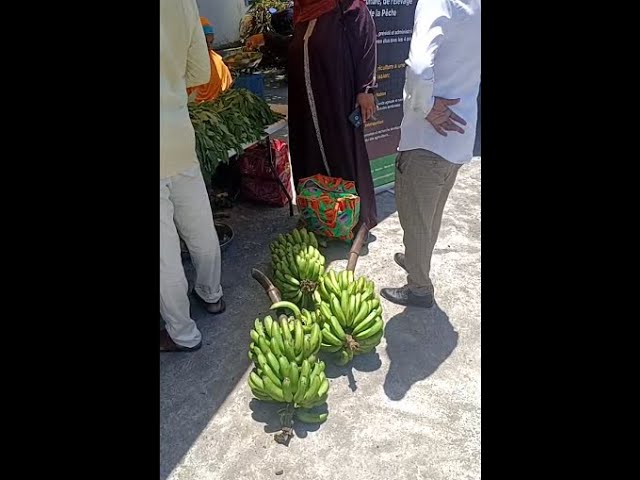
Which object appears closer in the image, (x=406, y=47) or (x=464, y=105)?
(x=464, y=105)

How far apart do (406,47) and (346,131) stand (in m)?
1.46

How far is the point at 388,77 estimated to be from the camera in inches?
186

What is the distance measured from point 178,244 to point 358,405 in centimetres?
138

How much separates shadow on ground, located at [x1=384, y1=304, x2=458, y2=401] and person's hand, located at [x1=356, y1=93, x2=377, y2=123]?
5.20 feet

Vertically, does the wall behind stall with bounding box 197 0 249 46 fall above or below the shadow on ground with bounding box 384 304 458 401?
above

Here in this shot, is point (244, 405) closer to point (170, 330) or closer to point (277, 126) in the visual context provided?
point (170, 330)

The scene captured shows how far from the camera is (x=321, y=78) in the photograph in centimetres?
378

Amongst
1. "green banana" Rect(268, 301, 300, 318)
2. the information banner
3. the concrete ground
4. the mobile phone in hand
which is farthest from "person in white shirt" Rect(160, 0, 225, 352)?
the information banner

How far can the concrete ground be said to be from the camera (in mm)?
2381

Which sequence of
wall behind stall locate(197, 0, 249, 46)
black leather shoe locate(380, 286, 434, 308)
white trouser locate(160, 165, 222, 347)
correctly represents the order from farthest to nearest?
wall behind stall locate(197, 0, 249, 46)
black leather shoe locate(380, 286, 434, 308)
white trouser locate(160, 165, 222, 347)

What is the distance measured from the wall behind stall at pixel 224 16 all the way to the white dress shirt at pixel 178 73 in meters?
8.98

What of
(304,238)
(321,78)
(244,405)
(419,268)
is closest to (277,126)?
(321,78)

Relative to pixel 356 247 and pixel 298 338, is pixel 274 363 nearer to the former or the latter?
pixel 298 338

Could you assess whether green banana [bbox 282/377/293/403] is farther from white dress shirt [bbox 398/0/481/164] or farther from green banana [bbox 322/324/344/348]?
white dress shirt [bbox 398/0/481/164]
